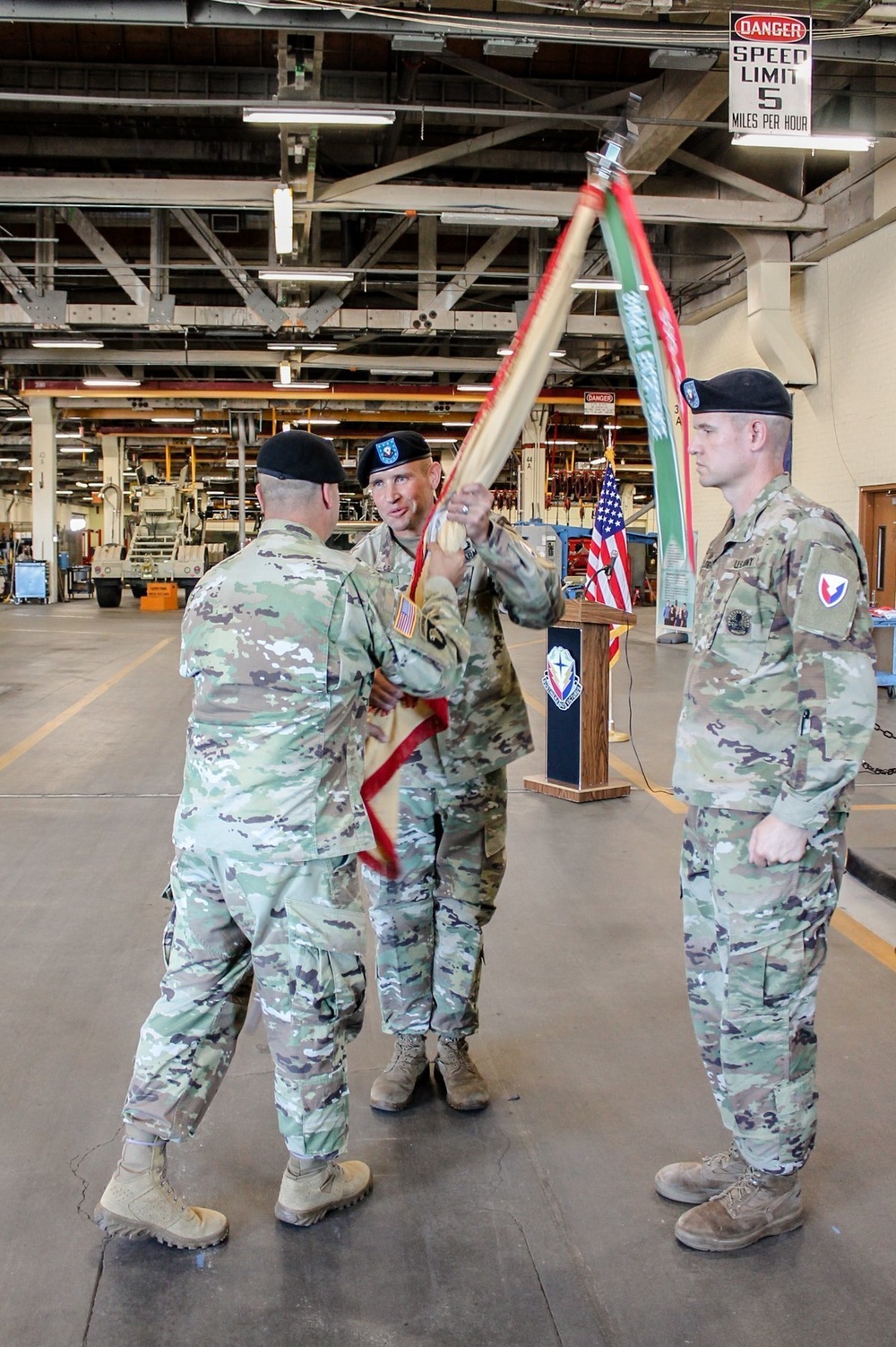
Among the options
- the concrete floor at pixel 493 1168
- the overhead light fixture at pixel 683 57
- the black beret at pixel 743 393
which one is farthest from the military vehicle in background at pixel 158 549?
the black beret at pixel 743 393

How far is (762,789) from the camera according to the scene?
8.14 ft

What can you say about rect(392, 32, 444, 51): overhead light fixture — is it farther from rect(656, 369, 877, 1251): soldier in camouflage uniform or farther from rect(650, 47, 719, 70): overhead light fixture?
rect(656, 369, 877, 1251): soldier in camouflage uniform

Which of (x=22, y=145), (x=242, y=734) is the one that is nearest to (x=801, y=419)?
(x=22, y=145)

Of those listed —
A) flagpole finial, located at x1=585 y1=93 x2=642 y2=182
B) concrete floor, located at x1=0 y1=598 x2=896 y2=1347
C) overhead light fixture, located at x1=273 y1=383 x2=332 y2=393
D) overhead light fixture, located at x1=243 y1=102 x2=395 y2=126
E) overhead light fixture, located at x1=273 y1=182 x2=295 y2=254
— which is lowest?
concrete floor, located at x1=0 y1=598 x2=896 y2=1347

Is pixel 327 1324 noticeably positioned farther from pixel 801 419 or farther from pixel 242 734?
pixel 801 419

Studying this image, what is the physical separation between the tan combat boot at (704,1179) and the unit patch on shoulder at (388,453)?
205 centimetres

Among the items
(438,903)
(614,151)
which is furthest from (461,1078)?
(614,151)

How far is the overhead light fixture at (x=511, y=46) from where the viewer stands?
8797 mm

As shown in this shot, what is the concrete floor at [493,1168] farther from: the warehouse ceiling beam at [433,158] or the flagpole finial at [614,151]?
the warehouse ceiling beam at [433,158]

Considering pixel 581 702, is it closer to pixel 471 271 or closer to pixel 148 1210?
pixel 148 1210

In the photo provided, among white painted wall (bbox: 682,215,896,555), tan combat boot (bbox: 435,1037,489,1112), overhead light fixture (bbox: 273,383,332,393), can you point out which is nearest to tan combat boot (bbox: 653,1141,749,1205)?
tan combat boot (bbox: 435,1037,489,1112)

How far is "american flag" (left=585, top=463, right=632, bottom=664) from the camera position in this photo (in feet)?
25.5

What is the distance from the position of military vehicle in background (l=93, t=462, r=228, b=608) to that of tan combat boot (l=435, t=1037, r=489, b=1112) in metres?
24.9

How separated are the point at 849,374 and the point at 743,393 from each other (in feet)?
41.6
